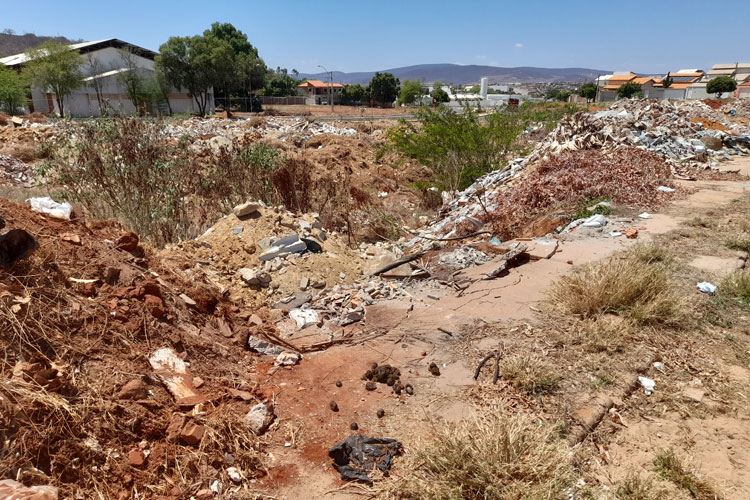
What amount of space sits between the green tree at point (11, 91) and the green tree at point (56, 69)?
119 cm

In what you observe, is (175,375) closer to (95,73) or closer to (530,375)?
(530,375)

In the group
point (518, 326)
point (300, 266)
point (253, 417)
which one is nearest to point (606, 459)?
point (518, 326)

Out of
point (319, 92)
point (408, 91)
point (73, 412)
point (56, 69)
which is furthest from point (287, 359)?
point (319, 92)

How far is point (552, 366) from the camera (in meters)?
3.46

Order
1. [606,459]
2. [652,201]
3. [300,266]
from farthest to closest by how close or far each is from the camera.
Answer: [652,201] → [300,266] → [606,459]

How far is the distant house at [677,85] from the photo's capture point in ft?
183

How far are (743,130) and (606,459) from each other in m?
19.0

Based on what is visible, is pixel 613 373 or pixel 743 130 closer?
pixel 613 373

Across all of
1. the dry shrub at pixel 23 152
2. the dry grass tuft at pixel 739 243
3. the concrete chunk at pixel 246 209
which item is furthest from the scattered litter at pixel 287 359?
Result: the dry shrub at pixel 23 152

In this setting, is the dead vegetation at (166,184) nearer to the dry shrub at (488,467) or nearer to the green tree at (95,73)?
the dry shrub at (488,467)

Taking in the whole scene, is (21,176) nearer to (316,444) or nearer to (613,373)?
(316,444)

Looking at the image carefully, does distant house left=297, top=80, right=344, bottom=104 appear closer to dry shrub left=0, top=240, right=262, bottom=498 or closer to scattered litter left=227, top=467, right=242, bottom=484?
dry shrub left=0, top=240, right=262, bottom=498

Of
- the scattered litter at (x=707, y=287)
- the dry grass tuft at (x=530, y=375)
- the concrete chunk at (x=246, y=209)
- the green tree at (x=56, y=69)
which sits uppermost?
the green tree at (x=56, y=69)

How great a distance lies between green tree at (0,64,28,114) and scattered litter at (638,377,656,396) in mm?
37036
